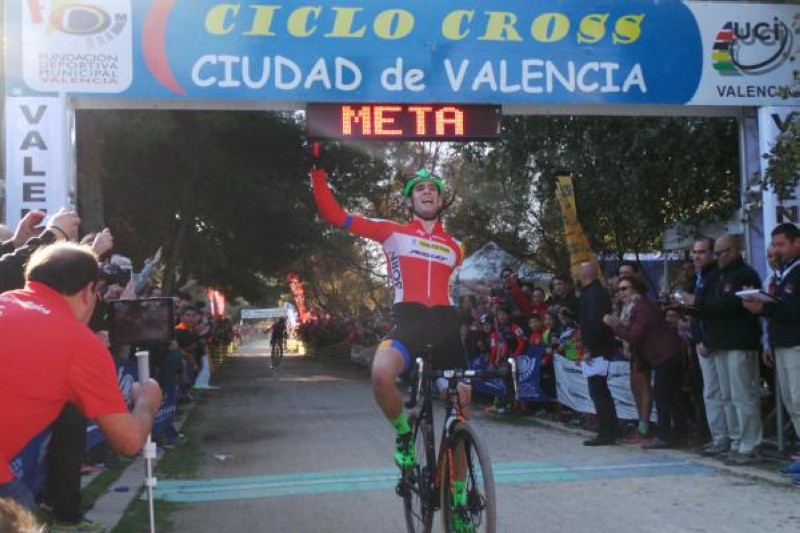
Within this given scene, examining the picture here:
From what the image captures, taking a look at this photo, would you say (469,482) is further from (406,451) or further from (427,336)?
(427,336)

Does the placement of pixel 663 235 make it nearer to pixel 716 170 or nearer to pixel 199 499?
pixel 716 170

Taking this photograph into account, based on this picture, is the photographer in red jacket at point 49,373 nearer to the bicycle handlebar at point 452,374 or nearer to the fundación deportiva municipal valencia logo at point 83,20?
the bicycle handlebar at point 452,374

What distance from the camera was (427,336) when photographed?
5125 mm

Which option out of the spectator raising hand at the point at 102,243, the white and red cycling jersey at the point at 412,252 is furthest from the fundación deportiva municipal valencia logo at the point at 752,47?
the spectator raising hand at the point at 102,243

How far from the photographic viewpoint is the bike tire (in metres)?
4.90

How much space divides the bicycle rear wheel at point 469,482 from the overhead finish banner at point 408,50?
17.9ft

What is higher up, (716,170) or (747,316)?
(716,170)

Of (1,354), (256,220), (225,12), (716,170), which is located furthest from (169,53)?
(256,220)

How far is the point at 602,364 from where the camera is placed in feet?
31.9

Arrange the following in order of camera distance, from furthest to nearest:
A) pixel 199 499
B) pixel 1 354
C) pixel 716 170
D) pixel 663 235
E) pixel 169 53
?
pixel 663 235 < pixel 716 170 < pixel 169 53 < pixel 199 499 < pixel 1 354

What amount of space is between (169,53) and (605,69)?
15.7ft

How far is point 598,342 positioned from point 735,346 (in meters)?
2.24

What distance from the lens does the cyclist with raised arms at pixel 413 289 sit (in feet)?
16.5

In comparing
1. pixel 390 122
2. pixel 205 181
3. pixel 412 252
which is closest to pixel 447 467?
pixel 412 252
